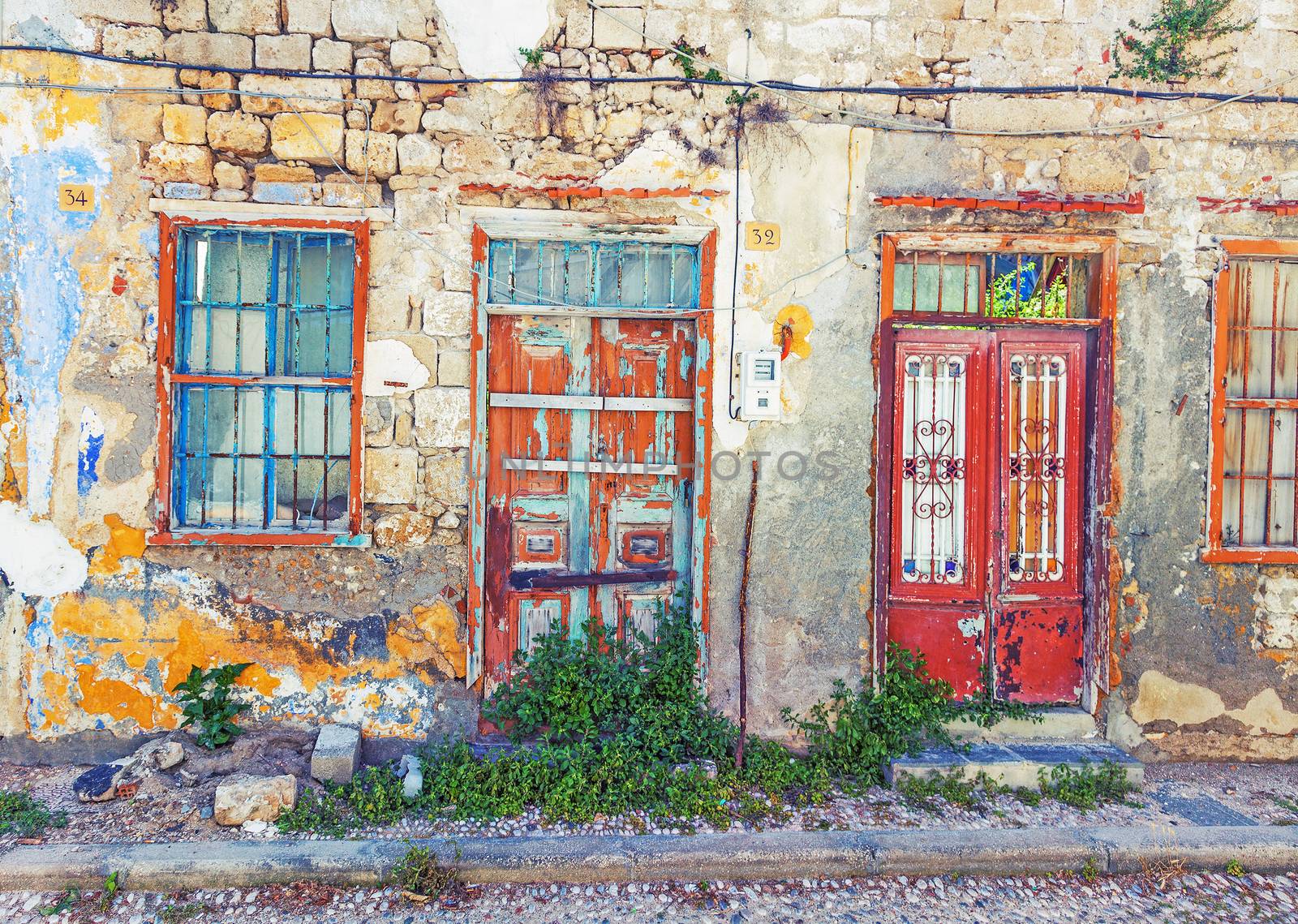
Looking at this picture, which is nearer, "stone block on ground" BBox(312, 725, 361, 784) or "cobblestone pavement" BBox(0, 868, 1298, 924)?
"cobblestone pavement" BBox(0, 868, 1298, 924)

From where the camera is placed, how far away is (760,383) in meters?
A: 3.98

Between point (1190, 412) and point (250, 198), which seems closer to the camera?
point (250, 198)

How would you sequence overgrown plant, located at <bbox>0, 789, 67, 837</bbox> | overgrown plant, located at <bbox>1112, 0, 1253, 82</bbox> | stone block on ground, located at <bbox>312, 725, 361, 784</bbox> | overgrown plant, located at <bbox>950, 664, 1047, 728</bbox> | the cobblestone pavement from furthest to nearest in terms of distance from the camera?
overgrown plant, located at <bbox>950, 664, 1047, 728</bbox>, overgrown plant, located at <bbox>1112, 0, 1253, 82</bbox>, stone block on ground, located at <bbox>312, 725, 361, 784</bbox>, overgrown plant, located at <bbox>0, 789, 67, 837</bbox>, the cobblestone pavement

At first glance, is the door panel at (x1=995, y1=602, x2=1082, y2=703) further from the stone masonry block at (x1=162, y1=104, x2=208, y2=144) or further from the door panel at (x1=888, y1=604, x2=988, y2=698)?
the stone masonry block at (x1=162, y1=104, x2=208, y2=144)

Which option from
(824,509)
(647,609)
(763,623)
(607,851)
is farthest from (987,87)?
(607,851)

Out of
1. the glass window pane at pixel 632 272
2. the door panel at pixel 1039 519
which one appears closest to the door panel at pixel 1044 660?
the door panel at pixel 1039 519

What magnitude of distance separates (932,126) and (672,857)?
13.1 feet

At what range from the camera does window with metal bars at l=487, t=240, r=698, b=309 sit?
4.14 meters

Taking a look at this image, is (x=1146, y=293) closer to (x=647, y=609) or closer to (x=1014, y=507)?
(x=1014, y=507)

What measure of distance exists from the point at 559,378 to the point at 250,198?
1885 mm

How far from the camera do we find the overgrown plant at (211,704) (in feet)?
12.3

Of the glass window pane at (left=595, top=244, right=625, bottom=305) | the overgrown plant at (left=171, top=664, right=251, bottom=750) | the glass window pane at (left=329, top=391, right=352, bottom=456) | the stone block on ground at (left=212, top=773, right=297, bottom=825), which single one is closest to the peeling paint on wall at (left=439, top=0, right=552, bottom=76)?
the glass window pane at (left=595, top=244, right=625, bottom=305)

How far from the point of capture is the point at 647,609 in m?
4.26

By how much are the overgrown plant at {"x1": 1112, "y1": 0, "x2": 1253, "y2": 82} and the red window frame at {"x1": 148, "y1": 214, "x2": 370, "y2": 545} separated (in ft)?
14.2
